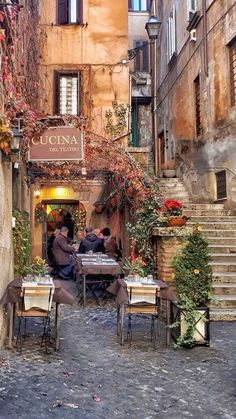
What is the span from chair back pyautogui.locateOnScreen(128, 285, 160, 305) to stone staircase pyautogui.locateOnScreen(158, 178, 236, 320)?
2.05 meters

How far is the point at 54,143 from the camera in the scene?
25.4 feet

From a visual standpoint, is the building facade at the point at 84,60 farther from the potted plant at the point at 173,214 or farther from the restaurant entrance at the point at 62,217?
the potted plant at the point at 173,214

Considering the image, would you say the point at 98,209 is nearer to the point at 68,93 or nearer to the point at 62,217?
the point at 62,217

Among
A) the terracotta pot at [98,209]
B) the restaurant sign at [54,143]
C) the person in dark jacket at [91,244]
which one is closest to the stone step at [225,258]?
the person in dark jacket at [91,244]

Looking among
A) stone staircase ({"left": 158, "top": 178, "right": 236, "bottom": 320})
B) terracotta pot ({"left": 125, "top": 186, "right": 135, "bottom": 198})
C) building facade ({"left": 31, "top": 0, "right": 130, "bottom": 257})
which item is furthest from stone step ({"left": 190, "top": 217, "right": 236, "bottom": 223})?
building facade ({"left": 31, "top": 0, "right": 130, "bottom": 257})

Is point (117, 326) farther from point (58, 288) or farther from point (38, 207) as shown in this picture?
point (38, 207)

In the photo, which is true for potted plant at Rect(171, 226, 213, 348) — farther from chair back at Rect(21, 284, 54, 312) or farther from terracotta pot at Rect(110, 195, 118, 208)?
terracotta pot at Rect(110, 195, 118, 208)

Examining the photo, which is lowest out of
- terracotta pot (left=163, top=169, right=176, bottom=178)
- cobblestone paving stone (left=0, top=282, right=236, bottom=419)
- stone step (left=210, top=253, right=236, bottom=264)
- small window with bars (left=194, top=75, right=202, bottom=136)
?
cobblestone paving stone (left=0, top=282, right=236, bottom=419)

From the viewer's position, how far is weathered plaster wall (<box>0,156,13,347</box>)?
6512mm

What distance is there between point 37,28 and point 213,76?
6.29m

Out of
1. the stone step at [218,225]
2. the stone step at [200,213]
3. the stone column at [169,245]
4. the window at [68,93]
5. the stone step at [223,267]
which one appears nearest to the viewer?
the stone column at [169,245]

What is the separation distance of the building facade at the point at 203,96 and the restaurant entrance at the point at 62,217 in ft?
13.2

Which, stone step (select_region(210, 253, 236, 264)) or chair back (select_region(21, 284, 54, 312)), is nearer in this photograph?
chair back (select_region(21, 284, 54, 312))

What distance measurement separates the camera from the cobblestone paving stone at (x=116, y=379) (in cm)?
443
